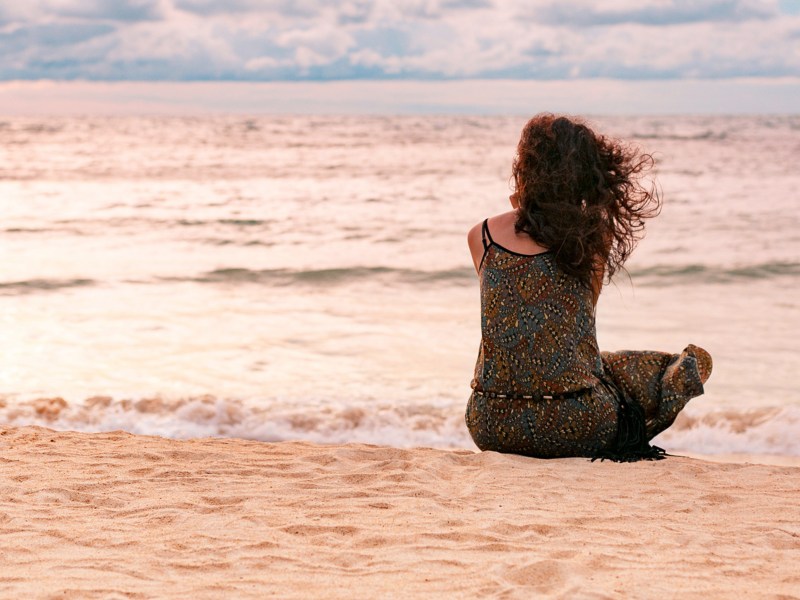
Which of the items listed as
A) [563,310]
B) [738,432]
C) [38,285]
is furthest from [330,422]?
[38,285]

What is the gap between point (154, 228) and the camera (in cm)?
1659

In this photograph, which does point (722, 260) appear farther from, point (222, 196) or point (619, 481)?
point (222, 196)

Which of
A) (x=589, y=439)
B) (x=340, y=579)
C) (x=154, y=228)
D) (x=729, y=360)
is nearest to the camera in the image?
(x=340, y=579)

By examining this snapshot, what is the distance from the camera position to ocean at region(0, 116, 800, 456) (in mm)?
6184

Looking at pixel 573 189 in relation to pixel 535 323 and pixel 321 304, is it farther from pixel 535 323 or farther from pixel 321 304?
pixel 321 304

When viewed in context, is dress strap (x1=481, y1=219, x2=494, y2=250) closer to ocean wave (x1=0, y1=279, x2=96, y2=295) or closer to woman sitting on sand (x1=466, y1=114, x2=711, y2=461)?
woman sitting on sand (x1=466, y1=114, x2=711, y2=461)

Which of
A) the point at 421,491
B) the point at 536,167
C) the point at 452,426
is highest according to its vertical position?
the point at 536,167

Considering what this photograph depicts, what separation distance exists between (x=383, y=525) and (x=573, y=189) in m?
1.77

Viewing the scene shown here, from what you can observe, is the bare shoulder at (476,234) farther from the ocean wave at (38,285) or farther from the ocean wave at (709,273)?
the ocean wave at (38,285)

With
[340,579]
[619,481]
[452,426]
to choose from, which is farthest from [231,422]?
[340,579]

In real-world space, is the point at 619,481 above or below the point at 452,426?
above

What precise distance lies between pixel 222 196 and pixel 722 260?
1284 cm

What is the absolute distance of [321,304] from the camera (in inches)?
406

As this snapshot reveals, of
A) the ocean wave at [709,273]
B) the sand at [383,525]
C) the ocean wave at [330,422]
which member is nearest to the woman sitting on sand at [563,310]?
the sand at [383,525]
